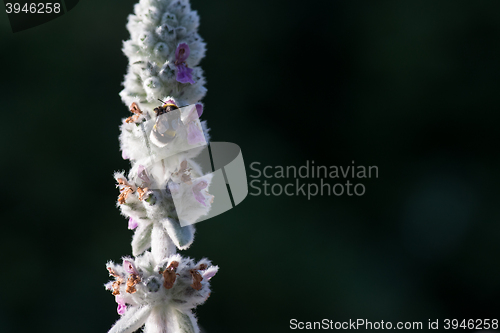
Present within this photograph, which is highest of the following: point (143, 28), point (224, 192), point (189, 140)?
point (143, 28)

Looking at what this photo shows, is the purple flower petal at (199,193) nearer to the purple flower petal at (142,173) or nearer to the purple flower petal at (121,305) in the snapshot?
the purple flower petal at (142,173)

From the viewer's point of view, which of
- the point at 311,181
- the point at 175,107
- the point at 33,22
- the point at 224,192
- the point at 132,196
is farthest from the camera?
the point at 311,181

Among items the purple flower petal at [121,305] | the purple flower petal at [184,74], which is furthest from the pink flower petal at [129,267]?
the purple flower petal at [184,74]

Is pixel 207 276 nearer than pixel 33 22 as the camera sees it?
Yes

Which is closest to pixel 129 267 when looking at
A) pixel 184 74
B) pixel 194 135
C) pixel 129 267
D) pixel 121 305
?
pixel 129 267

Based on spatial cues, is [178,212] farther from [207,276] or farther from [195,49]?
[195,49]

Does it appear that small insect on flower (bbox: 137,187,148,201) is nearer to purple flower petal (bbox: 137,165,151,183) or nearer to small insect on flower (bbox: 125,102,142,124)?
purple flower petal (bbox: 137,165,151,183)

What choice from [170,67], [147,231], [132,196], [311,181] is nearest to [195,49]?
[170,67]

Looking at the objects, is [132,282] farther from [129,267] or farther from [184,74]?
[184,74]
